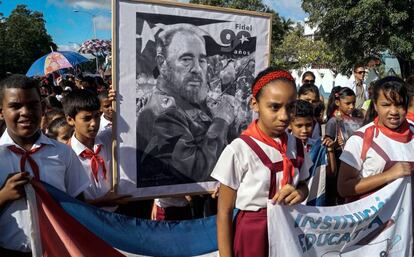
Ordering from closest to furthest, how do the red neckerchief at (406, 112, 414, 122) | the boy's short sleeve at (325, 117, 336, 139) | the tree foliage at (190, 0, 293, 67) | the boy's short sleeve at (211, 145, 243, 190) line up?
the boy's short sleeve at (211, 145, 243, 190)
the red neckerchief at (406, 112, 414, 122)
the boy's short sleeve at (325, 117, 336, 139)
the tree foliage at (190, 0, 293, 67)

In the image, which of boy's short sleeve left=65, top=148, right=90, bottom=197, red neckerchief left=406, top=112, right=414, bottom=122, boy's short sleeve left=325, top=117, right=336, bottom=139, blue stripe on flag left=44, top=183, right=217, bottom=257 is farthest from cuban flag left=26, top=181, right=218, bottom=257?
boy's short sleeve left=325, top=117, right=336, bottom=139

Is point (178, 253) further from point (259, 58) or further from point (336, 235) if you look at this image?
point (259, 58)

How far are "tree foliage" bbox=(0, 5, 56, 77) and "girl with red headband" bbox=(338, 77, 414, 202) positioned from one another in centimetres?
4317

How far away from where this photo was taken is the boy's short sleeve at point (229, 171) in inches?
83.0

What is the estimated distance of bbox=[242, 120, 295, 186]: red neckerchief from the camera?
2176mm

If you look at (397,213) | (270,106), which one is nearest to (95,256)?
(270,106)

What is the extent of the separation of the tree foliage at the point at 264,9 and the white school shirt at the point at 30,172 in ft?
119

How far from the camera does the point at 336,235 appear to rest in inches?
97.3

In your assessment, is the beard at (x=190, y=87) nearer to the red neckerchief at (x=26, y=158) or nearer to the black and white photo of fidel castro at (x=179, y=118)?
the black and white photo of fidel castro at (x=179, y=118)

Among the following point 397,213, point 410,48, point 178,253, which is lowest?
point 178,253

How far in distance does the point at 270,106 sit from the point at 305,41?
36.9 m

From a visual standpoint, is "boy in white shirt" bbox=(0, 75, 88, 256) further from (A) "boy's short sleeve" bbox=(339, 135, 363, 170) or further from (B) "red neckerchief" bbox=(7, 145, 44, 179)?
(A) "boy's short sleeve" bbox=(339, 135, 363, 170)

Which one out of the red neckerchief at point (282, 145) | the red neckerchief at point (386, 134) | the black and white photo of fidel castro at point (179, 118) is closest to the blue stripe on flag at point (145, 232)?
the black and white photo of fidel castro at point (179, 118)

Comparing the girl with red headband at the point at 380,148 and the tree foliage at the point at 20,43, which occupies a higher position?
the tree foliage at the point at 20,43
